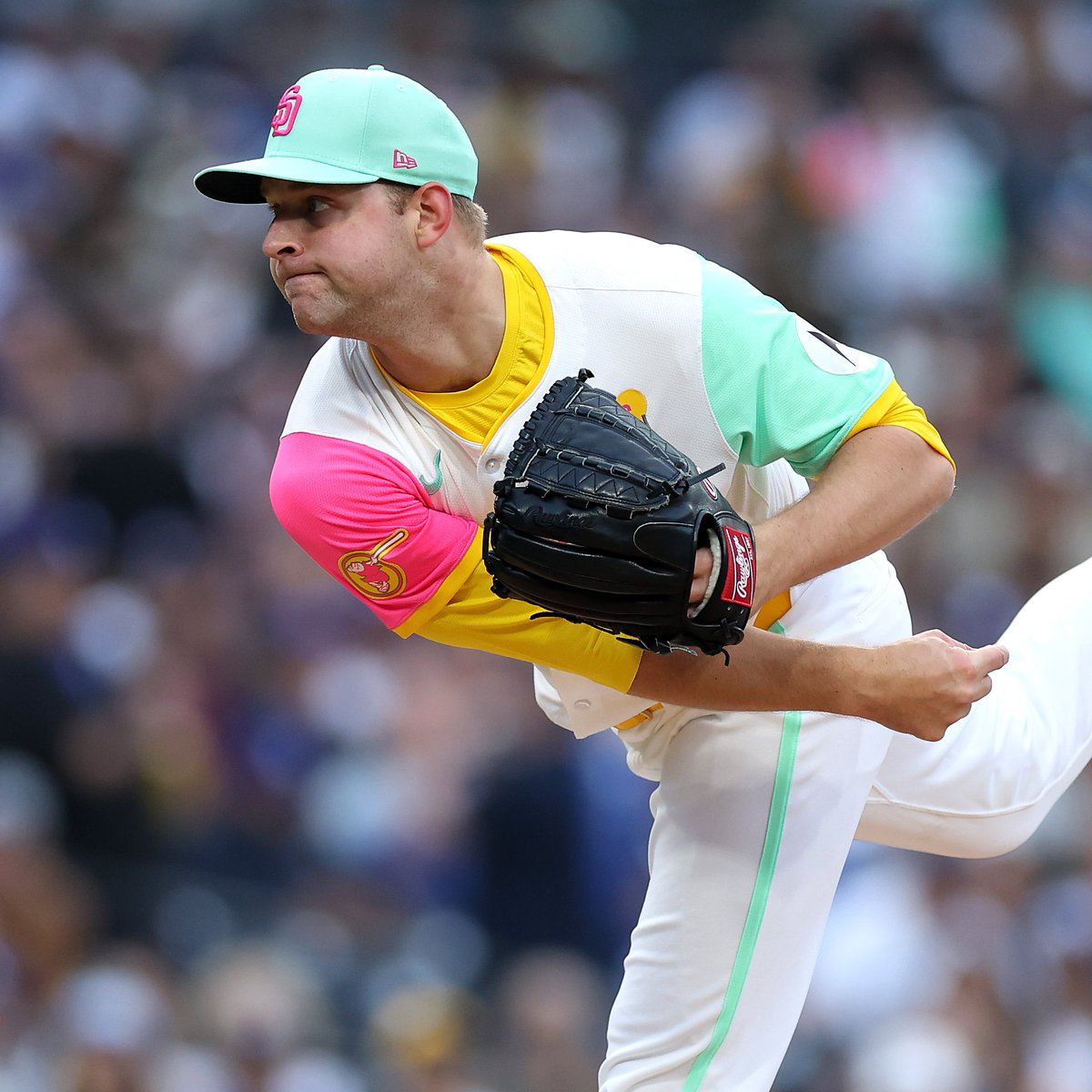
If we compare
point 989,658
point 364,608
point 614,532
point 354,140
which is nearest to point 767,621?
point 989,658

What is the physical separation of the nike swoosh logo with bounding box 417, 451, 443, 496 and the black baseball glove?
1.32ft

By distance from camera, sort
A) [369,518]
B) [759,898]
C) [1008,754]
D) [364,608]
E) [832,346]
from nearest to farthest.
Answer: [369,518] < [832,346] < [759,898] < [1008,754] < [364,608]

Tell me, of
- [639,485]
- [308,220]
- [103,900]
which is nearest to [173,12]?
[103,900]

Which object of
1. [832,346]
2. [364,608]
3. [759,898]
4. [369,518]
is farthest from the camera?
[364,608]

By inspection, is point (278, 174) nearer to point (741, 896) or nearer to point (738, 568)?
point (738, 568)

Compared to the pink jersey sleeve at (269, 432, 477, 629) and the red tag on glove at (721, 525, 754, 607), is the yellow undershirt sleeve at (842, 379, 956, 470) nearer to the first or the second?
the red tag on glove at (721, 525, 754, 607)

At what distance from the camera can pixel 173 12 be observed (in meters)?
9.66

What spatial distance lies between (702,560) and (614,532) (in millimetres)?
153

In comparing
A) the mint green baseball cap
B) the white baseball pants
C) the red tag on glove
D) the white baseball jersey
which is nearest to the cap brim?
the mint green baseball cap

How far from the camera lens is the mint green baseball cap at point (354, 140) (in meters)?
2.99

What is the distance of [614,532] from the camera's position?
271 centimetres

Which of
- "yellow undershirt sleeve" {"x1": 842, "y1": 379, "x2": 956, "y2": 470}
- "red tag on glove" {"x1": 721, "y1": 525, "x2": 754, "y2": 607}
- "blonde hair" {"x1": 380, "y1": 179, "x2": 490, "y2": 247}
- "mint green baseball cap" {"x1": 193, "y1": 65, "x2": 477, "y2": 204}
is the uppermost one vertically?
"mint green baseball cap" {"x1": 193, "y1": 65, "x2": 477, "y2": 204}

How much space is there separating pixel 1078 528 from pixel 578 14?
4.26 meters

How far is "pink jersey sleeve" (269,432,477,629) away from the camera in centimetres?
311
